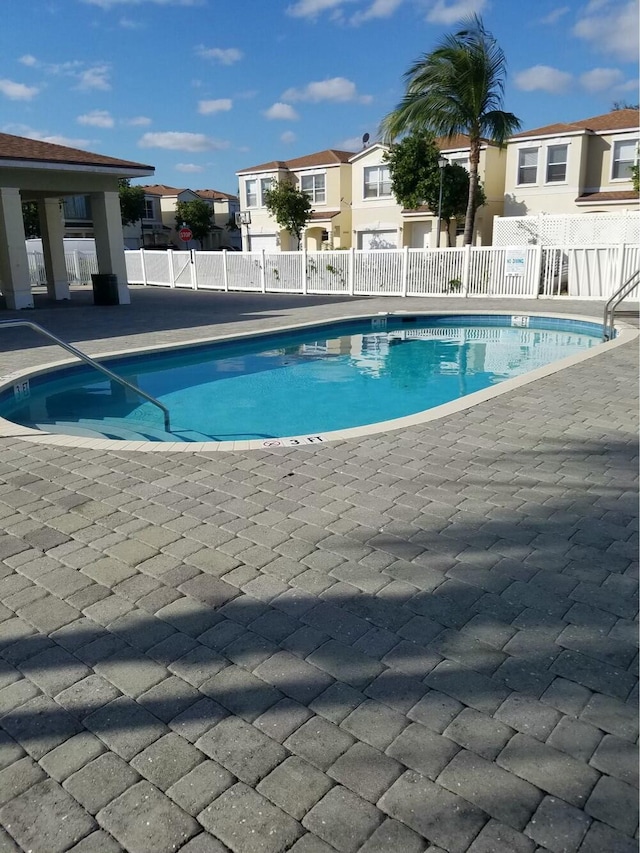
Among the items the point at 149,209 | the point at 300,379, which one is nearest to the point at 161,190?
the point at 149,209

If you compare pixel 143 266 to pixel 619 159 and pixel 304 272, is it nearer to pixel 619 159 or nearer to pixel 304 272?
pixel 304 272

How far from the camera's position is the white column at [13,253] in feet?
54.9

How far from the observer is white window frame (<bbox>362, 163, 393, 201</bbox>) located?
35.4 m

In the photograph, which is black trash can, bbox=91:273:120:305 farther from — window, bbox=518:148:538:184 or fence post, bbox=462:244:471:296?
window, bbox=518:148:538:184

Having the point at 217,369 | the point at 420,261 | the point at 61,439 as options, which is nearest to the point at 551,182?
the point at 420,261

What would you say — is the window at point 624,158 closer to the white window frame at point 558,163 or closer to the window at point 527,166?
the white window frame at point 558,163

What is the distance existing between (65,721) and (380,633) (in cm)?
129

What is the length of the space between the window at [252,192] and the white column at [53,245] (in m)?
21.6

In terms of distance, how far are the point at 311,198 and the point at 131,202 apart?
1784cm

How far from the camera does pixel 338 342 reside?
14516 mm

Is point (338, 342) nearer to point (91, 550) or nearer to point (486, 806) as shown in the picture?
point (91, 550)

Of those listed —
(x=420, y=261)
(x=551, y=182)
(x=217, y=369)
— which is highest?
(x=551, y=182)

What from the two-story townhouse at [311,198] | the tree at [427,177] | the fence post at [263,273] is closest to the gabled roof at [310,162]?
the two-story townhouse at [311,198]

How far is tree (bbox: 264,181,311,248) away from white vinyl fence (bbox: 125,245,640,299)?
10.8 meters
